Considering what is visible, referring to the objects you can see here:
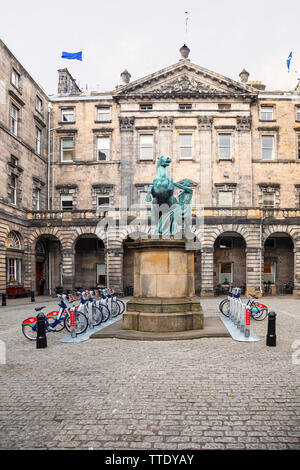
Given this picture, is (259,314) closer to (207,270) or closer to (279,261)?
(207,270)

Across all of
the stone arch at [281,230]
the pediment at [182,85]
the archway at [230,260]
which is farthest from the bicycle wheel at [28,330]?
the pediment at [182,85]

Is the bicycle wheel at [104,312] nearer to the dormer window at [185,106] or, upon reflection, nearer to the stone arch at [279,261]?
the stone arch at [279,261]

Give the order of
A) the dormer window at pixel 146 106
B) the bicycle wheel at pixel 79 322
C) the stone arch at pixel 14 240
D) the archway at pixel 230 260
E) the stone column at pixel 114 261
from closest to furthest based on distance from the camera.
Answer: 1. the bicycle wheel at pixel 79 322
2. the stone arch at pixel 14 240
3. the stone column at pixel 114 261
4. the archway at pixel 230 260
5. the dormer window at pixel 146 106

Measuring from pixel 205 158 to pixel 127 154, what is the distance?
23.6ft

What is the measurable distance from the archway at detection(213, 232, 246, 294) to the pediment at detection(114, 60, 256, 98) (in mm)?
13516

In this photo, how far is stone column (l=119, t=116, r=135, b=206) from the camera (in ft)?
119

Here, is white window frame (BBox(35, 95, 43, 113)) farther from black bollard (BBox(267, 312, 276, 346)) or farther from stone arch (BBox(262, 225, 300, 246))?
black bollard (BBox(267, 312, 276, 346))

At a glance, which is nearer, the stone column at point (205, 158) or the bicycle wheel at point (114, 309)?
the bicycle wheel at point (114, 309)

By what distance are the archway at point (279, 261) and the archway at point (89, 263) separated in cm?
1490

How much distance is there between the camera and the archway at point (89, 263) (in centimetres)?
3612

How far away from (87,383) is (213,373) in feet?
7.87

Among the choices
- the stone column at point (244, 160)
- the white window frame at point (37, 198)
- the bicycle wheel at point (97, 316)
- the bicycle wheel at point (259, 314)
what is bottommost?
the bicycle wheel at point (259, 314)

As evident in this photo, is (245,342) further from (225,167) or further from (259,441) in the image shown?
(225,167)

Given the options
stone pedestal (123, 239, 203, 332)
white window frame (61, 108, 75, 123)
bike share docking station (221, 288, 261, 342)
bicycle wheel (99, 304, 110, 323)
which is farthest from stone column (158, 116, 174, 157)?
stone pedestal (123, 239, 203, 332)
